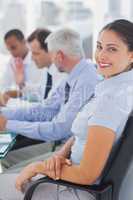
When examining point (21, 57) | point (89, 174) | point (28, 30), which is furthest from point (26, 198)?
point (28, 30)

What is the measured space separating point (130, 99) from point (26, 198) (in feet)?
1.86

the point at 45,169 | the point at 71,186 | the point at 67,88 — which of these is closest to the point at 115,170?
the point at 71,186

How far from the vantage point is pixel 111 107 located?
5.01 feet

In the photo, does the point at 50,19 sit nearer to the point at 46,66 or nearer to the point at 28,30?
the point at 28,30

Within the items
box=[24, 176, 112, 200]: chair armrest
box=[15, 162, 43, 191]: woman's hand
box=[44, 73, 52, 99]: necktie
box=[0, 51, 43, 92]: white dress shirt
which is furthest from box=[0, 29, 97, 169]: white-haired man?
box=[0, 51, 43, 92]: white dress shirt

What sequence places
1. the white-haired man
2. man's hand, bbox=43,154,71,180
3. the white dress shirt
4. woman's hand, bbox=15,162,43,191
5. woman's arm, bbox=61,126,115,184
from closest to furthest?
1. woman's arm, bbox=61,126,115,184
2. man's hand, bbox=43,154,71,180
3. woman's hand, bbox=15,162,43,191
4. the white-haired man
5. the white dress shirt

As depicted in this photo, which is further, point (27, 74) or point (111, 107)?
point (27, 74)

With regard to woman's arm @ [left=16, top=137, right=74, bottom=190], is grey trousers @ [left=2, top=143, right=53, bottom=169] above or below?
below

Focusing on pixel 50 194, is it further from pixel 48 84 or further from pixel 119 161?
pixel 48 84

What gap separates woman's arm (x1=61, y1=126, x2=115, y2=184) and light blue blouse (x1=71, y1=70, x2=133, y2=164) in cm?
3

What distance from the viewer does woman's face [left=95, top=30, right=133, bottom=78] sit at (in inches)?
64.6

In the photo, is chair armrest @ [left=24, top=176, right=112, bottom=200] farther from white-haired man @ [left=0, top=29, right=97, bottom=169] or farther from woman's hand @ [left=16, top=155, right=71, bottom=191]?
white-haired man @ [left=0, top=29, right=97, bottom=169]

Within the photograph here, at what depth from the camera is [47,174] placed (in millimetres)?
1632

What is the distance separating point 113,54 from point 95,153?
0.42 meters
